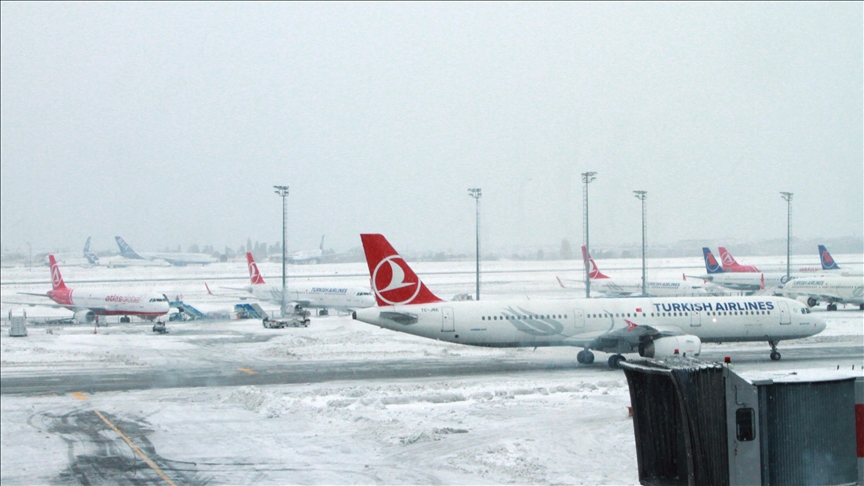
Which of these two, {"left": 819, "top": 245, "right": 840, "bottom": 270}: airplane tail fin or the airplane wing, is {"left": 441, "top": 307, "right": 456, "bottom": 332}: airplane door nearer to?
the airplane wing

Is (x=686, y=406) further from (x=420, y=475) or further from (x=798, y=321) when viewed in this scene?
(x=798, y=321)

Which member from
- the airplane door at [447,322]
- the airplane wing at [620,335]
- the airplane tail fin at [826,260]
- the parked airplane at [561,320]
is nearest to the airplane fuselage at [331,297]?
the parked airplane at [561,320]

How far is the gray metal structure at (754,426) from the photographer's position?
346 inches

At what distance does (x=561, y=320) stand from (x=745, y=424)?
76.4 ft

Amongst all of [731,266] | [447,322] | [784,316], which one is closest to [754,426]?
[447,322]

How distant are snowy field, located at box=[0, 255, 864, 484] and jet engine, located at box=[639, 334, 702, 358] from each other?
2058 mm

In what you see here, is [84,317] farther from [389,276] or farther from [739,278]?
[739,278]

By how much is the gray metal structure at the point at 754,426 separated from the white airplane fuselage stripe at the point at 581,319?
2178 cm

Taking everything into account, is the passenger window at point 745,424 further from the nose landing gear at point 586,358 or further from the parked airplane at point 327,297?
the parked airplane at point 327,297

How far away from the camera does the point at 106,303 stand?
56500mm

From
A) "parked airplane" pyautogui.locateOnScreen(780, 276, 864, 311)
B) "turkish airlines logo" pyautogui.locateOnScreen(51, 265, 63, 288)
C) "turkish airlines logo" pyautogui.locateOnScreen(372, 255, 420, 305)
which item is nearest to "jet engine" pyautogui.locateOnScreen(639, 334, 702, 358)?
"turkish airlines logo" pyautogui.locateOnScreen(372, 255, 420, 305)

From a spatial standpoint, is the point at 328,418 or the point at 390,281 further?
the point at 390,281

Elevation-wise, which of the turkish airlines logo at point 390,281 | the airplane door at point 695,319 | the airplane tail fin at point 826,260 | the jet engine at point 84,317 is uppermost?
the airplane tail fin at point 826,260

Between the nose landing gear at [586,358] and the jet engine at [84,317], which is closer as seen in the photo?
the nose landing gear at [586,358]
